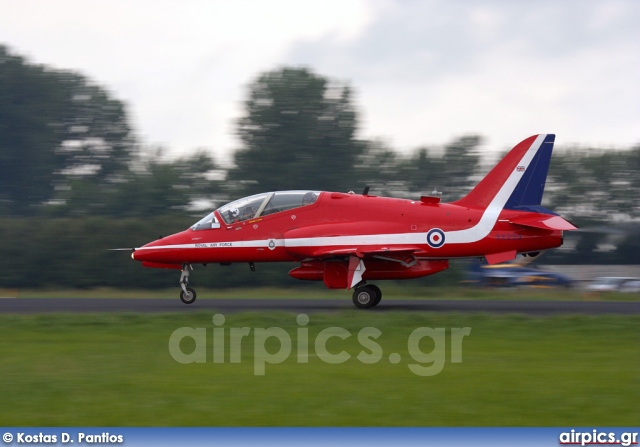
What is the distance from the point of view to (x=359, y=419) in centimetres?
932

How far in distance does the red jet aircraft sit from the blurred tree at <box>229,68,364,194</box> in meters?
27.7

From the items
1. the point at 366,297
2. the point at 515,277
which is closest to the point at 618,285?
the point at 515,277

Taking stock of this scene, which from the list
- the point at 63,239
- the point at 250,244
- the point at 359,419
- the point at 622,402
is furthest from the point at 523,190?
the point at 63,239

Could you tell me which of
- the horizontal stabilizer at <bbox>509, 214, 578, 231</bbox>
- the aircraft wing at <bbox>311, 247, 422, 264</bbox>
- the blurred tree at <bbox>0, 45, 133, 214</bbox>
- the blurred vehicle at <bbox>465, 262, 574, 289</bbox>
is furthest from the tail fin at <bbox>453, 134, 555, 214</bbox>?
the blurred tree at <bbox>0, 45, 133, 214</bbox>

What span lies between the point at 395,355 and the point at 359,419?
3943mm

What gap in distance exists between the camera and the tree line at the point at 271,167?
4953 centimetres

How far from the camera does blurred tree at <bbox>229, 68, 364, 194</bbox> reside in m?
51.8

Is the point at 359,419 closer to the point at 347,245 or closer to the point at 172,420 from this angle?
the point at 172,420

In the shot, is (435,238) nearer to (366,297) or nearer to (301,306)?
(366,297)

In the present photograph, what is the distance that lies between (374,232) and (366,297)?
1.59 metres

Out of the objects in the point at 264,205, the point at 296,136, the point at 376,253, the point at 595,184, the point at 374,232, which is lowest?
the point at 376,253

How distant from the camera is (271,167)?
171 ft

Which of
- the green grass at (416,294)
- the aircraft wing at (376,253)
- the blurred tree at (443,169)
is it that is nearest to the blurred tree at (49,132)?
the blurred tree at (443,169)

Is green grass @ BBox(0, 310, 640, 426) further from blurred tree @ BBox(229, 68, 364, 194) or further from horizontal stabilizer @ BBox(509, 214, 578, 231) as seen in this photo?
blurred tree @ BBox(229, 68, 364, 194)
